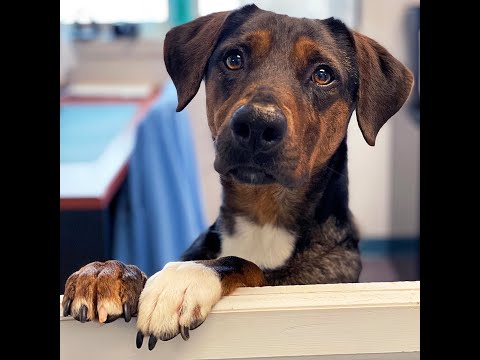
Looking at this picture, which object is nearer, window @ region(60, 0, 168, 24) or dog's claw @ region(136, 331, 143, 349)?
dog's claw @ region(136, 331, 143, 349)

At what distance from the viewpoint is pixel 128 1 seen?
136 inches

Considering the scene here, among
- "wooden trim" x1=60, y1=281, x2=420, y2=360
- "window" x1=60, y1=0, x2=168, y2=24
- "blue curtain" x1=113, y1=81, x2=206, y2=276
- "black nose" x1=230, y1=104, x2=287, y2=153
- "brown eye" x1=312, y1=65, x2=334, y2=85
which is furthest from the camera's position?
"window" x1=60, y1=0, x2=168, y2=24

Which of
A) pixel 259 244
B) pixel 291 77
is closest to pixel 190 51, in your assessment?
pixel 291 77

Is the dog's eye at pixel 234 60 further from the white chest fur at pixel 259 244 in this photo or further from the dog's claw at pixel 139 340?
the dog's claw at pixel 139 340

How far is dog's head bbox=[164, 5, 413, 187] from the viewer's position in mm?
1249

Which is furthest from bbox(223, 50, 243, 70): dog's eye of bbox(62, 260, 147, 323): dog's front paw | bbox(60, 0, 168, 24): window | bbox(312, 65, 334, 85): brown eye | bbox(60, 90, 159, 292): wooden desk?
bbox(60, 0, 168, 24): window

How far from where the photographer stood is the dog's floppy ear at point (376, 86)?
1376 millimetres

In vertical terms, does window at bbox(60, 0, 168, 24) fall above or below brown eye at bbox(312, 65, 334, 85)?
above

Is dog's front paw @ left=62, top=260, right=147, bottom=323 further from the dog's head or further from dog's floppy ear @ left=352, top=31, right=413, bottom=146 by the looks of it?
dog's floppy ear @ left=352, top=31, right=413, bottom=146

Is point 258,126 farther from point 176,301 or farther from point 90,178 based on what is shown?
point 90,178

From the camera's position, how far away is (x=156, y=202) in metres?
2.23

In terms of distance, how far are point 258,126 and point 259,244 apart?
40 cm

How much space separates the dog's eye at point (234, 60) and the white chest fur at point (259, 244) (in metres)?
0.36
